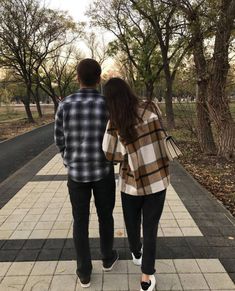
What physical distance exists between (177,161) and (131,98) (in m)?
6.65

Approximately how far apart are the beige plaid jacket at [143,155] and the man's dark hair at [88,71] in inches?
17.4

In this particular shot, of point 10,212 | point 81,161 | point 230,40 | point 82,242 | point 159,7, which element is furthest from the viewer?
point 159,7

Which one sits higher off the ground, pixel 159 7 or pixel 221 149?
pixel 159 7

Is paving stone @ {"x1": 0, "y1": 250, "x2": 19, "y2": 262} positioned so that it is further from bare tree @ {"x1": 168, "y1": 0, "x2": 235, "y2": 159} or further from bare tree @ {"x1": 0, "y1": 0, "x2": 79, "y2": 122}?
bare tree @ {"x1": 0, "y1": 0, "x2": 79, "y2": 122}

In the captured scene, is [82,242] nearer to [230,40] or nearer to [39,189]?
[39,189]

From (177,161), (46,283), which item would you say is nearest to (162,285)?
(46,283)

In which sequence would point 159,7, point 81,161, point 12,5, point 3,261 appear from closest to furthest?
point 81,161 → point 3,261 → point 159,7 → point 12,5

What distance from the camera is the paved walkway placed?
3018 millimetres

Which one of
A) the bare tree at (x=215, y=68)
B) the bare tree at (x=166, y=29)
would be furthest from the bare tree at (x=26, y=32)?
the bare tree at (x=215, y=68)

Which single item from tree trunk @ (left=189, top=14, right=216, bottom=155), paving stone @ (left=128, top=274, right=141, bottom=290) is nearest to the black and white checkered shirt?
paving stone @ (left=128, top=274, right=141, bottom=290)

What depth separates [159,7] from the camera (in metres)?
14.6

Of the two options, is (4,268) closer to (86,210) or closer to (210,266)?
(86,210)

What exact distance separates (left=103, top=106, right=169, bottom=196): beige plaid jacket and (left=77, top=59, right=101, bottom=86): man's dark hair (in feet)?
1.45

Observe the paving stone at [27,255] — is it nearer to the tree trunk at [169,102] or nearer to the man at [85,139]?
the man at [85,139]
